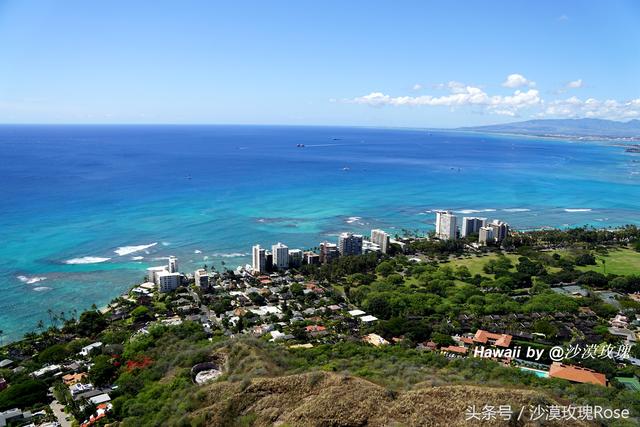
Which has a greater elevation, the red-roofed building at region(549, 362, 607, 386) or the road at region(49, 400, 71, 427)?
the red-roofed building at region(549, 362, 607, 386)

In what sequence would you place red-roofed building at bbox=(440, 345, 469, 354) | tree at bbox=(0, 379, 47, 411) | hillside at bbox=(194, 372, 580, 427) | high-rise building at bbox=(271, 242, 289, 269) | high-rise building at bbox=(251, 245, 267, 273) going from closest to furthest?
1. hillside at bbox=(194, 372, 580, 427)
2. tree at bbox=(0, 379, 47, 411)
3. red-roofed building at bbox=(440, 345, 469, 354)
4. high-rise building at bbox=(251, 245, 267, 273)
5. high-rise building at bbox=(271, 242, 289, 269)

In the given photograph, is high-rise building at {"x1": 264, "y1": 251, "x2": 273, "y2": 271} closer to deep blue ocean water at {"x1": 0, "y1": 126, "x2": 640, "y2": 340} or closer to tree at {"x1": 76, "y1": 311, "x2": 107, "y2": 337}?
deep blue ocean water at {"x1": 0, "y1": 126, "x2": 640, "y2": 340}

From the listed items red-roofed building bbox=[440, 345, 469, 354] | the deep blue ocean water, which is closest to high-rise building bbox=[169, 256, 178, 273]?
the deep blue ocean water

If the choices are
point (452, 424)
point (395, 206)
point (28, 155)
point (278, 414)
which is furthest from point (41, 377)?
point (28, 155)

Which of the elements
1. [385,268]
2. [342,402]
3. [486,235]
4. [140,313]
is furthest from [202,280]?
[486,235]

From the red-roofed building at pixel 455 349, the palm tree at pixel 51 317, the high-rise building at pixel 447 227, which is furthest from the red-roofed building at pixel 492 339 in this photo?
the palm tree at pixel 51 317

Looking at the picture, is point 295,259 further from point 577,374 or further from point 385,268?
point 577,374

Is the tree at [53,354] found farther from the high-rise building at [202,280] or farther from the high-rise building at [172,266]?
the high-rise building at [172,266]
